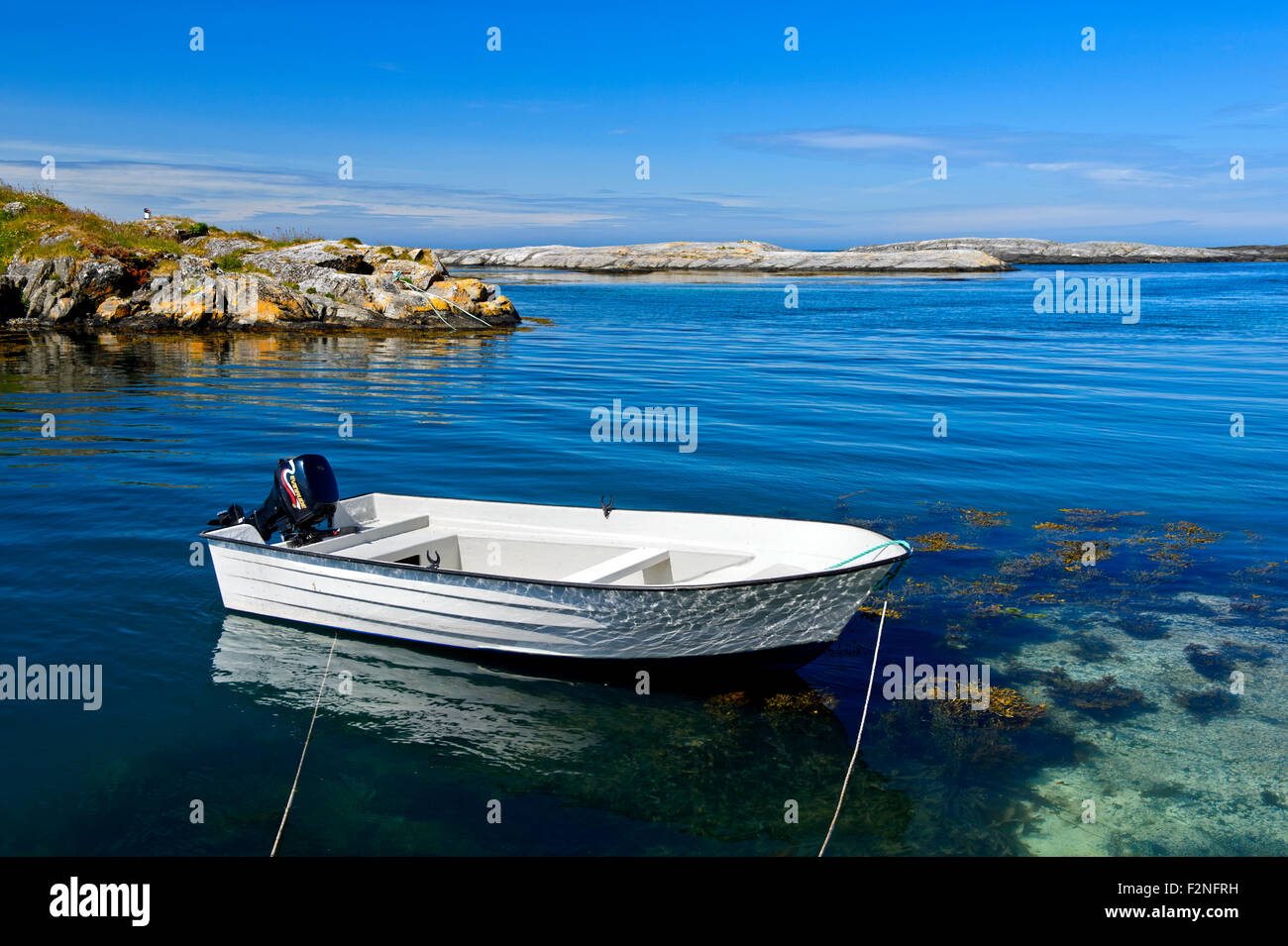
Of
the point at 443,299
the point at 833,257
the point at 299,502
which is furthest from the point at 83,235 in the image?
the point at 833,257

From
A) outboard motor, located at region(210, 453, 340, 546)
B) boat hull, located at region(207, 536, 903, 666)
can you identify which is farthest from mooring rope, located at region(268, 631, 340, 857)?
outboard motor, located at region(210, 453, 340, 546)

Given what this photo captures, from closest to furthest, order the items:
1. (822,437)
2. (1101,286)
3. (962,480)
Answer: (962,480)
(822,437)
(1101,286)

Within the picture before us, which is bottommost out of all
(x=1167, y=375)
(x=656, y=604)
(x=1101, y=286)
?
(x=656, y=604)

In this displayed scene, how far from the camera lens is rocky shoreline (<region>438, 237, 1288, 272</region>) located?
149250 millimetres

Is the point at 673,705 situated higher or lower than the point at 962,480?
lower

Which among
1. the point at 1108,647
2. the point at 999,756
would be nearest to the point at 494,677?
the point at 999,756

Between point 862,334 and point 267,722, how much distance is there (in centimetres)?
4883

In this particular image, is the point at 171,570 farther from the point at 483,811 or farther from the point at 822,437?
the point at 822,437

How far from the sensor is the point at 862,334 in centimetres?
5391

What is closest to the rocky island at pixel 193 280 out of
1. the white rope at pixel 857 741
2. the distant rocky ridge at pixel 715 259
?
the white rope at pixel 857 741

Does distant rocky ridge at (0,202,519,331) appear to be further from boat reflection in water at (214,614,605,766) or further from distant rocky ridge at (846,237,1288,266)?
distant rocky ridge at (846,237,1288,266)

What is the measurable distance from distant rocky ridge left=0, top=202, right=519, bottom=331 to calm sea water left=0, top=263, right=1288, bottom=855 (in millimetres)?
15932

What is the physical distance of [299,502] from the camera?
12469mm

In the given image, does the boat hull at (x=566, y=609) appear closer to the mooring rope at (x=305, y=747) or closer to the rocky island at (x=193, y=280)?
the mooring rope at (x=305, y=747)
